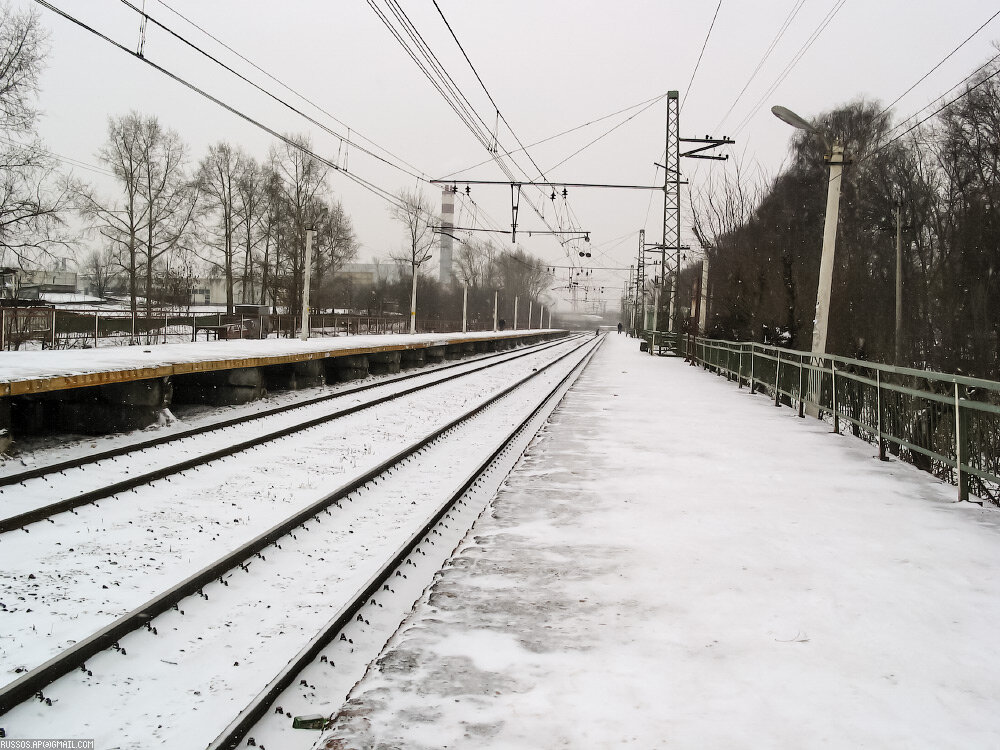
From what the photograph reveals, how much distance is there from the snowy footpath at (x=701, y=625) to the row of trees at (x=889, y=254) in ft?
59.7

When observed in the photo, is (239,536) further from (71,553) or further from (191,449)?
(191,449)

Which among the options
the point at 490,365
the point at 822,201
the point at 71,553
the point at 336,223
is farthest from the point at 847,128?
the point at 71,553

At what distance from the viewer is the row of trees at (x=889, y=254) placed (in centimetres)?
2808

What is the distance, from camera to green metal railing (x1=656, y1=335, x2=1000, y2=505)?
7.13 metres

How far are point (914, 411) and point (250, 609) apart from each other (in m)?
7.63

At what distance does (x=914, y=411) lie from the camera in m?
8.83

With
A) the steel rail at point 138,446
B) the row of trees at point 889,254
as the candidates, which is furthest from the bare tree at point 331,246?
the steel rail at point 138,446

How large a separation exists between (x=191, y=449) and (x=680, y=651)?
712 cm

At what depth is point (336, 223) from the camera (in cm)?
6388

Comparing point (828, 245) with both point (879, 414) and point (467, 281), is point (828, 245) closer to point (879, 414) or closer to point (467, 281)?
point (879, 414)

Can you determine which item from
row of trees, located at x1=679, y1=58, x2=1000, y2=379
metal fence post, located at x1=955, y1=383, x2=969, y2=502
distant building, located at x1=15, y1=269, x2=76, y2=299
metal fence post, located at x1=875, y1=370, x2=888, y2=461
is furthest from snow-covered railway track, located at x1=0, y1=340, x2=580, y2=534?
distant building, located at x1=15, y1=269, x2=76, y2=299

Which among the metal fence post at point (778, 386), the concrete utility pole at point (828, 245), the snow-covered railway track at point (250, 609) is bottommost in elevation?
the snow-covered railway track at point (250, 609)

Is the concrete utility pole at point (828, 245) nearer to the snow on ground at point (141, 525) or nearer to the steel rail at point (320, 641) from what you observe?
the snow on ground at point (141, 525)

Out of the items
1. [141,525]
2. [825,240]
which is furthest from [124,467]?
[825,240]
